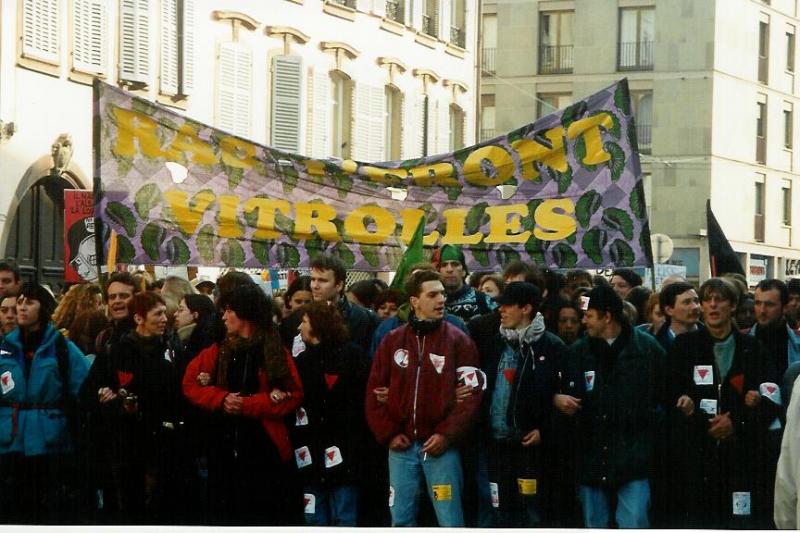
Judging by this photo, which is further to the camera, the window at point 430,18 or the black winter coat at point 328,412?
the window at point 430,18

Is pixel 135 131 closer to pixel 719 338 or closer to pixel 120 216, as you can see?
pixel 120 216

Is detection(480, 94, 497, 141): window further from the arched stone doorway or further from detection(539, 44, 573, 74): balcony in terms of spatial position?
the arched stone doorway

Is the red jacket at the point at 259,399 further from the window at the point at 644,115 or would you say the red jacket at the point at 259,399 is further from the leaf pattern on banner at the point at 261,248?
the window at the point at 644,115

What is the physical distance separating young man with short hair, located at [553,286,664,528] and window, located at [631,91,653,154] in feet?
11.0

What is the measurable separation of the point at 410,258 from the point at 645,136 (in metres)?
2.86

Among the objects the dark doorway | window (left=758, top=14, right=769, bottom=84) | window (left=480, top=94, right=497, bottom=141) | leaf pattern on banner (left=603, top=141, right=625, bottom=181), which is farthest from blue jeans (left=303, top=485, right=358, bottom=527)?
window (left=480, top=94, right=497, bottom=141)

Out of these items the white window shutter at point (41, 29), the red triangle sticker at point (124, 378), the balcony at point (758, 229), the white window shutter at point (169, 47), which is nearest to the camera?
the red triangle sticker at point (124, 378)

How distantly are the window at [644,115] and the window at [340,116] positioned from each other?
4.54m

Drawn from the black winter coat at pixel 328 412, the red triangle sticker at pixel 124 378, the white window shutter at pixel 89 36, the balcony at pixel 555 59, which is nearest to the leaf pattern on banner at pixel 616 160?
the black winter coat at pixel 328 412

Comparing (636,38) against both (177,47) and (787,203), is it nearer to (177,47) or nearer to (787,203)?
(787,203)

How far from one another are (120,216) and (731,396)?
3701 millimetres

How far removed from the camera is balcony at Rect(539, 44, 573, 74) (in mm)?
15781

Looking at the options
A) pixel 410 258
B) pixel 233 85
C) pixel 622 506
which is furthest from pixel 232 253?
pixel 233 85

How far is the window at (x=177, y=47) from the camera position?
16672mm
